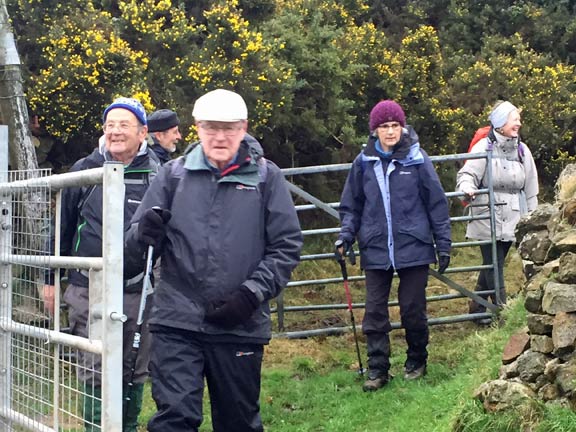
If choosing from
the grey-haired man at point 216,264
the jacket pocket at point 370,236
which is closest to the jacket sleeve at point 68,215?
the grey-haired man at point 216,264

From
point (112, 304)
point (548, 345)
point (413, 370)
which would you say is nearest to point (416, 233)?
point (413, 370)

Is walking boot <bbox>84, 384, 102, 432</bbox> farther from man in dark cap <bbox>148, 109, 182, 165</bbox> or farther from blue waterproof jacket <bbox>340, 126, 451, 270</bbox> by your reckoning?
blue waterproof jacket <bbox>340, 126, 451, 270</bbox>

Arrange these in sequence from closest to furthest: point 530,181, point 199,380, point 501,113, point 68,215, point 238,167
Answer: point 199,380
point 238,167
point 68,215
point 501,113
point 530,181

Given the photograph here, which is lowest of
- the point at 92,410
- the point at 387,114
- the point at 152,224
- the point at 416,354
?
the point at 416,354

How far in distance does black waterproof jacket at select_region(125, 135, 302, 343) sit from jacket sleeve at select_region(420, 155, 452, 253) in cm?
236

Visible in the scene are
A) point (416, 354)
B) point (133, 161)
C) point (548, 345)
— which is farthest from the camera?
point (416, 354)

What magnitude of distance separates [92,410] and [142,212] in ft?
3.63

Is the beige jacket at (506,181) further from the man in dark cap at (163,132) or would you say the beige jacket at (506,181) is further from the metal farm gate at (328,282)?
the man in dark cap at (163,132)

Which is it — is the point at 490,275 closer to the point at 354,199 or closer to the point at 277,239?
the point at 354,199

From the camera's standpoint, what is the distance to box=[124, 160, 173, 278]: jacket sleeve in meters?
4.36

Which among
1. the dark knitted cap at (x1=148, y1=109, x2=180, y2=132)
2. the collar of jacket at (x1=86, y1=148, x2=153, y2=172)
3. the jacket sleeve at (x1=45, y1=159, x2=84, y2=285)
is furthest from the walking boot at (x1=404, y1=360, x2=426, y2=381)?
the jacket sleeve at (x1=45, y1=159, x2=84, y2=285)

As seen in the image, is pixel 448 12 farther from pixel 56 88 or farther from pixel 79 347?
pixel 79 347

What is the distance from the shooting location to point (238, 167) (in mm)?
4426

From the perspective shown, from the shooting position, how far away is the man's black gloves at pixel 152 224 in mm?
4215
